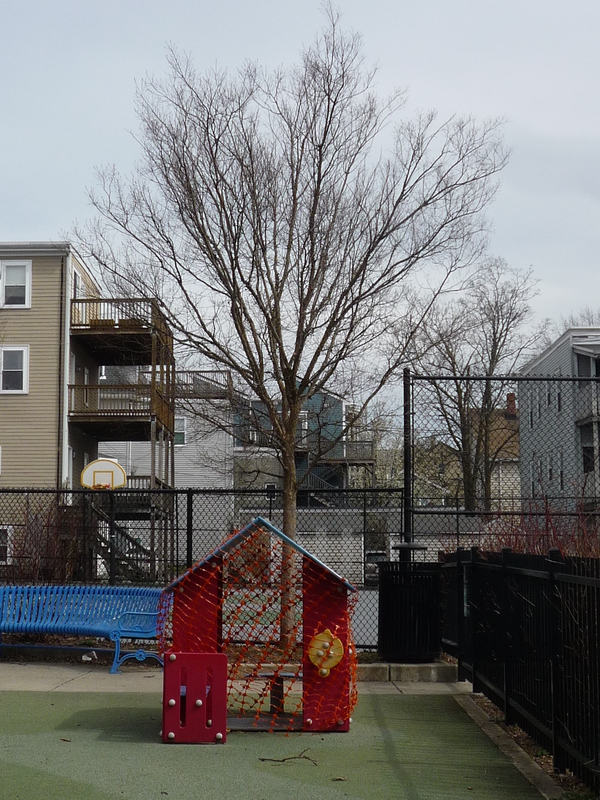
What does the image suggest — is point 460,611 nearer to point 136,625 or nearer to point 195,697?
point 195,697

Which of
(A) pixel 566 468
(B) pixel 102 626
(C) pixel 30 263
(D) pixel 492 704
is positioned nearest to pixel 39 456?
(C) pixel 30 263

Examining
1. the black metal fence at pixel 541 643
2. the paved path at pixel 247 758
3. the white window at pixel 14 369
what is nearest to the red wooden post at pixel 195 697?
the paved path at pixel 247 758

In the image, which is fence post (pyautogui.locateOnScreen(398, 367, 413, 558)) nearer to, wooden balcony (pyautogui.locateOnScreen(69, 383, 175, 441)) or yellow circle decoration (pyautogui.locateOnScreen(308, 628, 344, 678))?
yellow circle decoration (pyautogui.locateOnScreen(308, 628, 344, 678))

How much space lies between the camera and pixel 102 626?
10.4 meters

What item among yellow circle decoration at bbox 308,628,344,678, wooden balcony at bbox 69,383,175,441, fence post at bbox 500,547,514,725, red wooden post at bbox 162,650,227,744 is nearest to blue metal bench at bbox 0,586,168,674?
yellow circle decoration at bbox 308,628,344,678

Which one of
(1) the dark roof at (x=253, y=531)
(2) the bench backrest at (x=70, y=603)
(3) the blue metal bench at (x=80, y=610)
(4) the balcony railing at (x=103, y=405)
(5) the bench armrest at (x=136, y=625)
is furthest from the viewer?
(4) the balcony railing at (x=103, y=405)

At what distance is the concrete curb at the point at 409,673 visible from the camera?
9695 mm

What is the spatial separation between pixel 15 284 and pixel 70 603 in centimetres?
2071

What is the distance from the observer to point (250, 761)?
616cm

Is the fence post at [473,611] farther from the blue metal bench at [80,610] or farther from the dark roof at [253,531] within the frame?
the blue metal bench at [80,610]

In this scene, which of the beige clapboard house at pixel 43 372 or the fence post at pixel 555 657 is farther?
the beige clapboard house at pixel 43 372

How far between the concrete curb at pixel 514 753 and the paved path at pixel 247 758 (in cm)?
5

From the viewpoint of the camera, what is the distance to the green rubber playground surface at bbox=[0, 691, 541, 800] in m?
5.40

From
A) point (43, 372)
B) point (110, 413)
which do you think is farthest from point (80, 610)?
point (43, 372)
